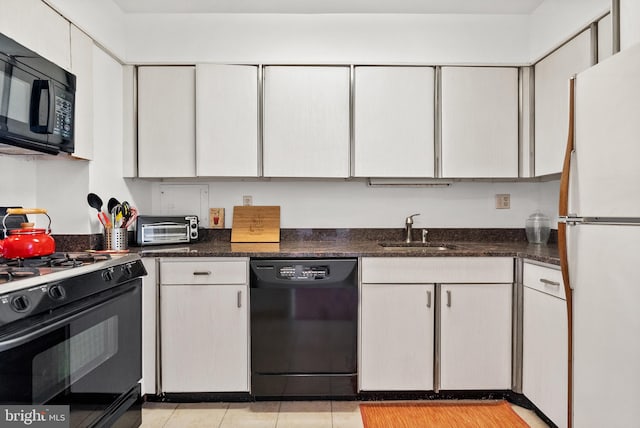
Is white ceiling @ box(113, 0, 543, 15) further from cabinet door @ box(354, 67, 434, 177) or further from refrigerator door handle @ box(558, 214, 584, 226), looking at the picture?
refrigerator door handle @ box(558, 214, 584, 226)

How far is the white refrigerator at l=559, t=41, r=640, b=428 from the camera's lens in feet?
4.46

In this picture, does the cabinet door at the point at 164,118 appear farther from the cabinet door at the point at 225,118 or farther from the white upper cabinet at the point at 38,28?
the white upper cabinet at the point at 38,28

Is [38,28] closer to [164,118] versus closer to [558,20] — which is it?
[164,118]

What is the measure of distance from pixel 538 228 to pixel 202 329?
2.19m

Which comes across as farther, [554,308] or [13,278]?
[554,308]

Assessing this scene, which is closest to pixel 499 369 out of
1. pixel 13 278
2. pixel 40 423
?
pixel 40 423

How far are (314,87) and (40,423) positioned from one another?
82.6 inches

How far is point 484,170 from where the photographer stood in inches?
103

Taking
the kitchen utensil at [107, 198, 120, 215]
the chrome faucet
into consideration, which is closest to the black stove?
the kitchen utensil at [107, 198, 120, 215]

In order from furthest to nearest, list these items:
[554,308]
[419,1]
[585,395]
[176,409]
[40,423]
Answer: [419,1]
[176,409]
[554,308]
[585,395]
[40,423]

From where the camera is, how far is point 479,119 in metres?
2.60

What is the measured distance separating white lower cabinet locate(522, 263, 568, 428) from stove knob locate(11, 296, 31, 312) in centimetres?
206

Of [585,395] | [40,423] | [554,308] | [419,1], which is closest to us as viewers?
[40,423]

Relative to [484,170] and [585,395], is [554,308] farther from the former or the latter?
[484,170]
